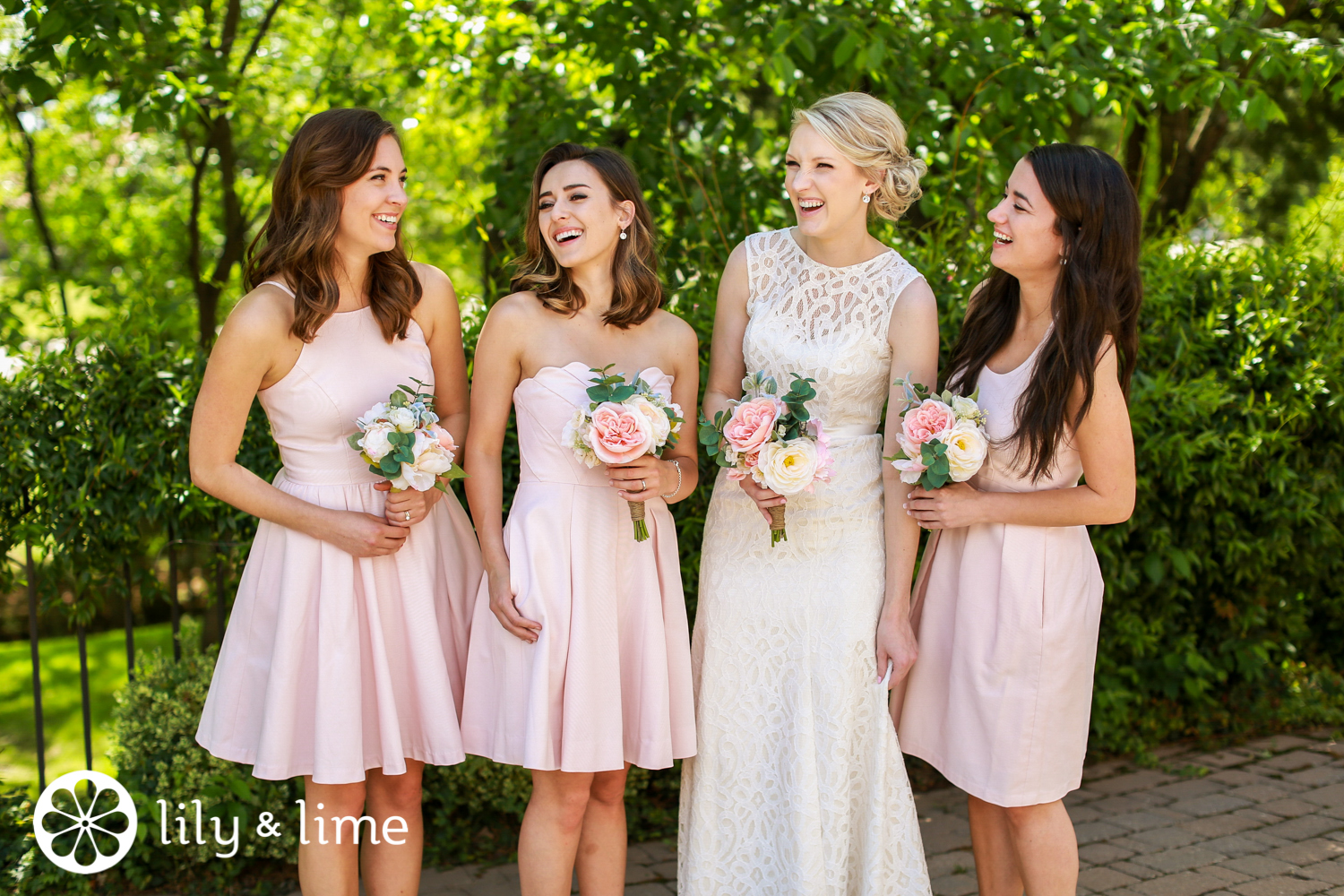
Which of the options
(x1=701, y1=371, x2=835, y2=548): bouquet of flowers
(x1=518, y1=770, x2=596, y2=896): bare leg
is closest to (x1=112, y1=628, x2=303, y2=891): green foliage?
(x1=518, y1=770, x2=596, y2=896): bare leg

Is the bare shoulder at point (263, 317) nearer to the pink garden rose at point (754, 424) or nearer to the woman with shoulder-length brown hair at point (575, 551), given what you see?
the woman with shoulder-length brown hair at point (575, 551)

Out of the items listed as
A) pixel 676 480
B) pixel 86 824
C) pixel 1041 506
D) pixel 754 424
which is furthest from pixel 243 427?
pixel 1041 506

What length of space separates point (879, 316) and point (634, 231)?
0.78 m

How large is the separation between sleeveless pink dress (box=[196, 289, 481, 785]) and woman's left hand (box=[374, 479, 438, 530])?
0.32 ft

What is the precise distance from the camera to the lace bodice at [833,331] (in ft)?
10.1

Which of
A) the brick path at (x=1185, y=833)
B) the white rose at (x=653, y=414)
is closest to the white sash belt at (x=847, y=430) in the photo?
the white rose at (x=653, y=414)

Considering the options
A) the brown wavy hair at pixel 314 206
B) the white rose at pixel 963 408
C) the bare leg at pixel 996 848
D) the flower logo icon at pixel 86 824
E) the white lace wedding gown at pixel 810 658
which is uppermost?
the brown wavy hair at pixel 314 206

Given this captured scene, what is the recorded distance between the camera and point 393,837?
120 inches

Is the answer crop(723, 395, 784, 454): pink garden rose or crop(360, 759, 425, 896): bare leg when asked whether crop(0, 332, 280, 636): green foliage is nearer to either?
crop(360, 759, 425, 896): bare leg

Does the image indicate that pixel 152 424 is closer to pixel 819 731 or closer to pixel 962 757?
pixel 819 731

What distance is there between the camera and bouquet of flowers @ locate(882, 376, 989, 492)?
2.74 metres

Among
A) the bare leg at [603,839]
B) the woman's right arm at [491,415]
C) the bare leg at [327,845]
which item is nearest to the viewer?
the bare leg at [327,845]

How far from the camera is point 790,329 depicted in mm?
3146

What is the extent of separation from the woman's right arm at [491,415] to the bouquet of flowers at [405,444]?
213 millimetres
